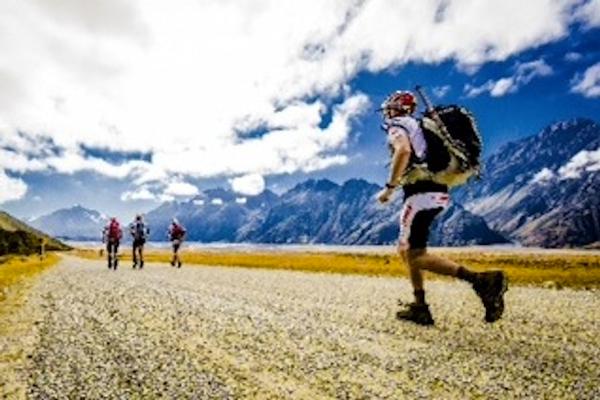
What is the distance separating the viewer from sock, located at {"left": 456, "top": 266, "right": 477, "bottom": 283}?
8.65 metres

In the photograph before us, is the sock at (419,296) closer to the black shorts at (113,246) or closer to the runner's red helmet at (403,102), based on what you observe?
the runner's red helmet at (403,102)

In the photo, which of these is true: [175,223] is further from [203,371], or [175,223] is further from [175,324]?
[203,371]

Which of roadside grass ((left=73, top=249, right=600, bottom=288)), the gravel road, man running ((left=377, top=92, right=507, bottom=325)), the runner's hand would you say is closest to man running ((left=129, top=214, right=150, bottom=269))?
roadside grass ((left=73, top=249, right=600, bottom=288))

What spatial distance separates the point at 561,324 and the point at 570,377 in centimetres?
416

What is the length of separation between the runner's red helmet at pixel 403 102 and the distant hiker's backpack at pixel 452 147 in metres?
0.67

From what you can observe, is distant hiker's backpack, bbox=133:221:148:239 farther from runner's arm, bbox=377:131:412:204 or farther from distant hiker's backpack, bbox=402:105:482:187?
distant hiker's backpack, bbox=402:105:482:187

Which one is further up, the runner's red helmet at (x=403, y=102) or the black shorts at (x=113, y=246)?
the runner's red helmet at (x=403, y=102)

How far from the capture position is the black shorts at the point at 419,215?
8883 millimetres

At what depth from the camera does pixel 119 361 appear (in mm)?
7000

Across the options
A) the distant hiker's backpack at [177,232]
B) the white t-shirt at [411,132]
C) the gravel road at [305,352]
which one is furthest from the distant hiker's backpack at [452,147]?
the distant hiker's backpack at [177,232]

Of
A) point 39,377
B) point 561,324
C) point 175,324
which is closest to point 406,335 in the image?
point 561,324

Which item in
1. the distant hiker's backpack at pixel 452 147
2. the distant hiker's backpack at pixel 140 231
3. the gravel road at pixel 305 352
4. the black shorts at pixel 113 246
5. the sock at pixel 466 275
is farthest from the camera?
the distant hiker's backpack at pixel 140 231

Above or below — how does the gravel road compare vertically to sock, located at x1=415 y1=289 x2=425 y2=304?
below

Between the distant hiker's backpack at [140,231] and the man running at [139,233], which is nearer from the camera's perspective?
the man running at [139,233]
